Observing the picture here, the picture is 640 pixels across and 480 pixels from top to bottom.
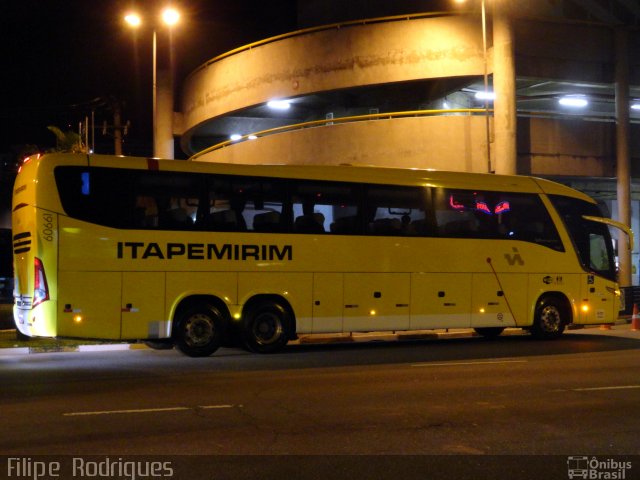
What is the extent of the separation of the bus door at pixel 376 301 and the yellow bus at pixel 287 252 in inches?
1.2

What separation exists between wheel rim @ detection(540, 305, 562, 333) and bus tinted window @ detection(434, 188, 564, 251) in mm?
1491

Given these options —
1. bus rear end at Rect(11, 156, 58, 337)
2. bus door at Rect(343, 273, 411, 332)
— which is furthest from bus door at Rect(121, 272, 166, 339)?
bus door at Rect(343, 273, 411, 332)

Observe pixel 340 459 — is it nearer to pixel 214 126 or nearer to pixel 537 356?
pixel 537 356

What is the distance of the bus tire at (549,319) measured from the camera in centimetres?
1745

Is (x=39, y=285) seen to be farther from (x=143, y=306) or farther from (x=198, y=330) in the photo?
(x=198, y=330)

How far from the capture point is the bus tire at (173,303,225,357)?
14.1m

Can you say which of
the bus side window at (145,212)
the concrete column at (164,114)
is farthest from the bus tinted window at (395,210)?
the concrete column at (164,114)

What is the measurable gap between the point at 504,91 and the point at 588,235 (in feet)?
24.6

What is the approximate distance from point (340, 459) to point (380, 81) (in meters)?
20.9

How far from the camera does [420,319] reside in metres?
16.1

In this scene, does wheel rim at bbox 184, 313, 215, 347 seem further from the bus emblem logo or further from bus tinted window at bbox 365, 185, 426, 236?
the bus emblem logo

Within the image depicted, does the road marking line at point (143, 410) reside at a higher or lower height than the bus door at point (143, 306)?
lower

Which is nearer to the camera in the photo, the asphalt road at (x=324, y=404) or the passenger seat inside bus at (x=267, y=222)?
the asphalt road at (x=324, y=404)

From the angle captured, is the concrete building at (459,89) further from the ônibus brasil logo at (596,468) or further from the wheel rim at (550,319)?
the ônibus brasil logo at (596,468)
